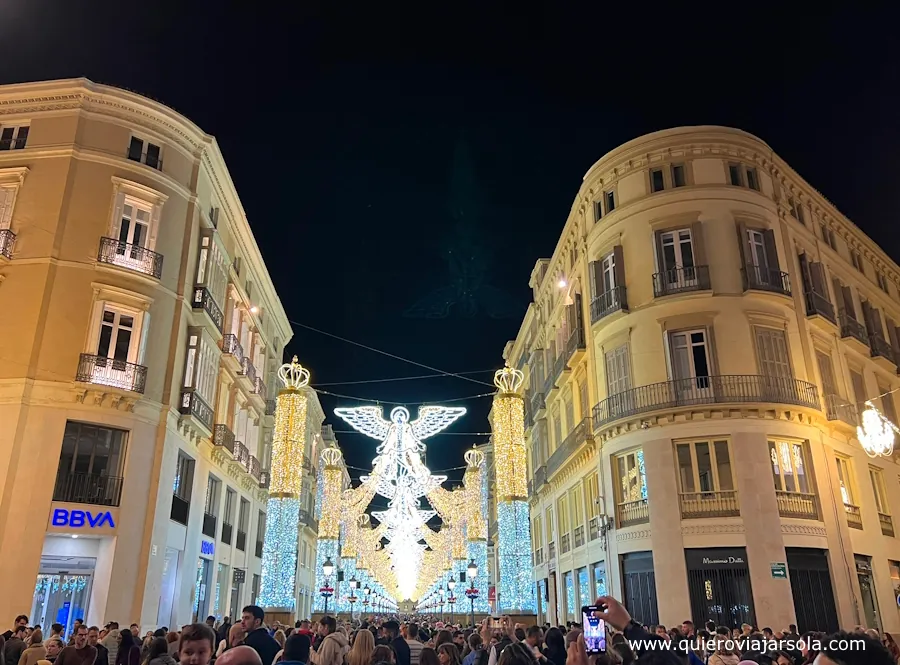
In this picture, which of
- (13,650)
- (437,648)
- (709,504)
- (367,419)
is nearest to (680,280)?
(709,504)

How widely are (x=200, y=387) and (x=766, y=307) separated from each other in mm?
20406

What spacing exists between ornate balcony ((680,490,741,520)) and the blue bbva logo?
680 inches

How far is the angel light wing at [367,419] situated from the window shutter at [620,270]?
9.56 meters

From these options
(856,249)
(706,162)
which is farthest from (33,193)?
(856,249)

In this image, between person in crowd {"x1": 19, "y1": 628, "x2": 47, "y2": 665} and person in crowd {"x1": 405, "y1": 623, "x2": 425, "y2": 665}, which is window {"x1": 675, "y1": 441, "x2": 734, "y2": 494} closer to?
person in crowd {"x1": 405, "y1": 623, "x2": 425, "y2": 665}

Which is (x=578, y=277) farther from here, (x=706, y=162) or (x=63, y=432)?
(x=63, y=432)

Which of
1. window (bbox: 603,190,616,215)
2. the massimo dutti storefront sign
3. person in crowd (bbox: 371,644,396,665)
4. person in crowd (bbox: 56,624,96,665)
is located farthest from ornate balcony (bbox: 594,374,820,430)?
person in crowd (bbox: 56,624,96,665)

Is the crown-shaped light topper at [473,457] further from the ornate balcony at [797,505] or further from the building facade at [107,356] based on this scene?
the ornate balcony at [797,505]

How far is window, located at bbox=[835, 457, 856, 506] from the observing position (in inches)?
931

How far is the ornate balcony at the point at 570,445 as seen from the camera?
26.6 metres

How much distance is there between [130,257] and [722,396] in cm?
1973

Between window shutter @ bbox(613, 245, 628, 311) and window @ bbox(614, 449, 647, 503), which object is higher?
window shutter @ bbox(613, 245, 628, 311)

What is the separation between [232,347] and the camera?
29.2m

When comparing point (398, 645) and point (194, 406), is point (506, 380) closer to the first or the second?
point (194, 406)
